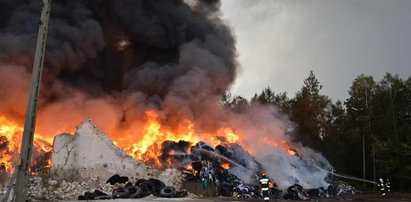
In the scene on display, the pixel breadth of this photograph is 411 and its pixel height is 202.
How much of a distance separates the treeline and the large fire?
16.1 metres

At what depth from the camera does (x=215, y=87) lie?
122 ft

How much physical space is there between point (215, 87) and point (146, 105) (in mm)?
7227

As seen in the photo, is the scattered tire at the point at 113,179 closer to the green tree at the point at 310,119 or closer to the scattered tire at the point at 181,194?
the scattered tire at the point at 181,194

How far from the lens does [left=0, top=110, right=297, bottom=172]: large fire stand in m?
26.2

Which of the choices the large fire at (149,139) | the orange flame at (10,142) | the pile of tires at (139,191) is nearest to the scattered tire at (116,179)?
the pile of tires at (139,191)

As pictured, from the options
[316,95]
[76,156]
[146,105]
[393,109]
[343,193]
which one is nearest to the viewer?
[76,156]

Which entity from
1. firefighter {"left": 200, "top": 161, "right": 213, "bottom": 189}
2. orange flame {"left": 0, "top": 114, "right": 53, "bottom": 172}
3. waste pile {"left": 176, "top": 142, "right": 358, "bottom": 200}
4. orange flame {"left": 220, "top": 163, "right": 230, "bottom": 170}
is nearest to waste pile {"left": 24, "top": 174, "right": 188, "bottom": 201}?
firefighter {"left": 200, "top": 161, "right": 213, "bottom": 189}

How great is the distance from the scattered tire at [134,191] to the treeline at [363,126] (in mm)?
29363

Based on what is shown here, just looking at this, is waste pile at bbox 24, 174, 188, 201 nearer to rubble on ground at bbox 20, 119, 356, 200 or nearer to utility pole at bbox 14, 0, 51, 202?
rubble on ground at bbox 20, 119, 356, 200

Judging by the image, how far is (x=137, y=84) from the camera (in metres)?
34.7

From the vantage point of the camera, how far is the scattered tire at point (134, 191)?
784 inches

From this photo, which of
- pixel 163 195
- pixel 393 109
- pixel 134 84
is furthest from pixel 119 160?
pixel 393 109

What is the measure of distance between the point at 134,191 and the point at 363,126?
1470 inches

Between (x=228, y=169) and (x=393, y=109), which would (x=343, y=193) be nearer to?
(x=228, y=169)
